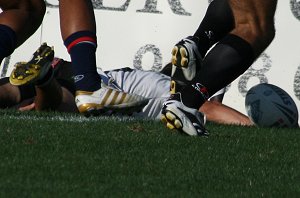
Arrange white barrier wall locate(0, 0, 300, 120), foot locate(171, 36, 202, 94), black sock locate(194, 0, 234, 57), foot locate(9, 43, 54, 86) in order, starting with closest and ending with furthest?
foot locate(171, 36, 202, 94)
black sock locate(194, 0, 234, 57)
foot locate(9, 43, 54, 86)
white barrier wall locate(0, 0, 300, 120)

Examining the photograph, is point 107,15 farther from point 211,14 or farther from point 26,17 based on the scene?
point 211,14

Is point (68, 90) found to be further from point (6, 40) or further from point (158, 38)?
point (6, 40)

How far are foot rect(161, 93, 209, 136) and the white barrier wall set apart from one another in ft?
8.89

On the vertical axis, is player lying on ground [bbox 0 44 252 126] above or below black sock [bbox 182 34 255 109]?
below

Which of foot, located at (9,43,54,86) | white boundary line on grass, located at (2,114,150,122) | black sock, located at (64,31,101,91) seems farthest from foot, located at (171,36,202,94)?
foot, located at (9,43,54,86)

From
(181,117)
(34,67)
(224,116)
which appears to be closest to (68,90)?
(34,67)

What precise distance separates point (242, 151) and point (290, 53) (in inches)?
117

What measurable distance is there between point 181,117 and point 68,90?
252 centimetres

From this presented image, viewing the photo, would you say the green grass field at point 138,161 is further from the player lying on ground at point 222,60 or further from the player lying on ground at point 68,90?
the player lying on ground at point 68,90

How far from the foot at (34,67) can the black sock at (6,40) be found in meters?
0.52

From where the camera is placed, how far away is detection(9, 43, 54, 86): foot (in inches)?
273

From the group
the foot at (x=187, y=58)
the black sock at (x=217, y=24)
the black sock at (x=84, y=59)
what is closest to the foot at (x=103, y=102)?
the black sock at (x=84, y=59)

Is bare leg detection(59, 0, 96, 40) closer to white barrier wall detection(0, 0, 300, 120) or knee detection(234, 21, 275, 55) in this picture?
knee detection(234, 21, 275, 55)

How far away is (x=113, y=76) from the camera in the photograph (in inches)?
302
